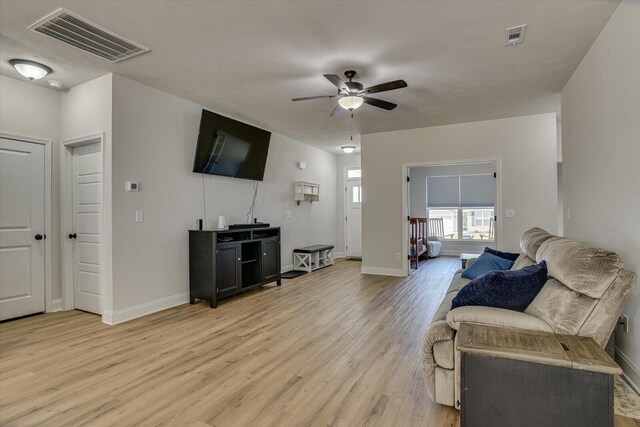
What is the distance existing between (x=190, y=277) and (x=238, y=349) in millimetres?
1806

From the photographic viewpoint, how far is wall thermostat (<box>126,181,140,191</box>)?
3668 millimetres

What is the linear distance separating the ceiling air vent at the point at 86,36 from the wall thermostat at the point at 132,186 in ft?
4.13

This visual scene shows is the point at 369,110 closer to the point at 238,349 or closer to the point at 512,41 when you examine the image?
the point at 512,41

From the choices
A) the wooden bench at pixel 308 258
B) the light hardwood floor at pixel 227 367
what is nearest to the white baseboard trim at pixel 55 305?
the light hardwood floor at pixel 227 367

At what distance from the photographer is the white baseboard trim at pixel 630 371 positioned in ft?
6.91

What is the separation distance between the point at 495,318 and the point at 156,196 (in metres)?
3.75

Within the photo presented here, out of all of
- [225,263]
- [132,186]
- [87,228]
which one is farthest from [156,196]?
[225,263]

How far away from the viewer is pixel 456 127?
5445 mm

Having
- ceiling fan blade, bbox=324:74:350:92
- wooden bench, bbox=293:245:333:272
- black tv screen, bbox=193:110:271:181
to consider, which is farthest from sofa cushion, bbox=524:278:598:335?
wooden bench, bbox=293:245:333:272

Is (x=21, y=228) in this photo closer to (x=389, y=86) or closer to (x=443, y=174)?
(x=389, y=86)

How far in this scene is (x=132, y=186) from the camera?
371 centimetres

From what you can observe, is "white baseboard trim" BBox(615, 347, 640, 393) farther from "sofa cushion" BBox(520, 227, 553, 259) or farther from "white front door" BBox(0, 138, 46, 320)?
"white front door" BBox(0, 138, 46, 320)

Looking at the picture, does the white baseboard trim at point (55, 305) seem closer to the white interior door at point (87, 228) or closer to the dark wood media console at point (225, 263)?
the white interior door at point (87, 228)

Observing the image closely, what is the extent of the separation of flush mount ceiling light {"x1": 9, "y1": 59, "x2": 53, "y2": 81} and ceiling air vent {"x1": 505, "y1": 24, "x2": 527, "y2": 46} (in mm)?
4351
